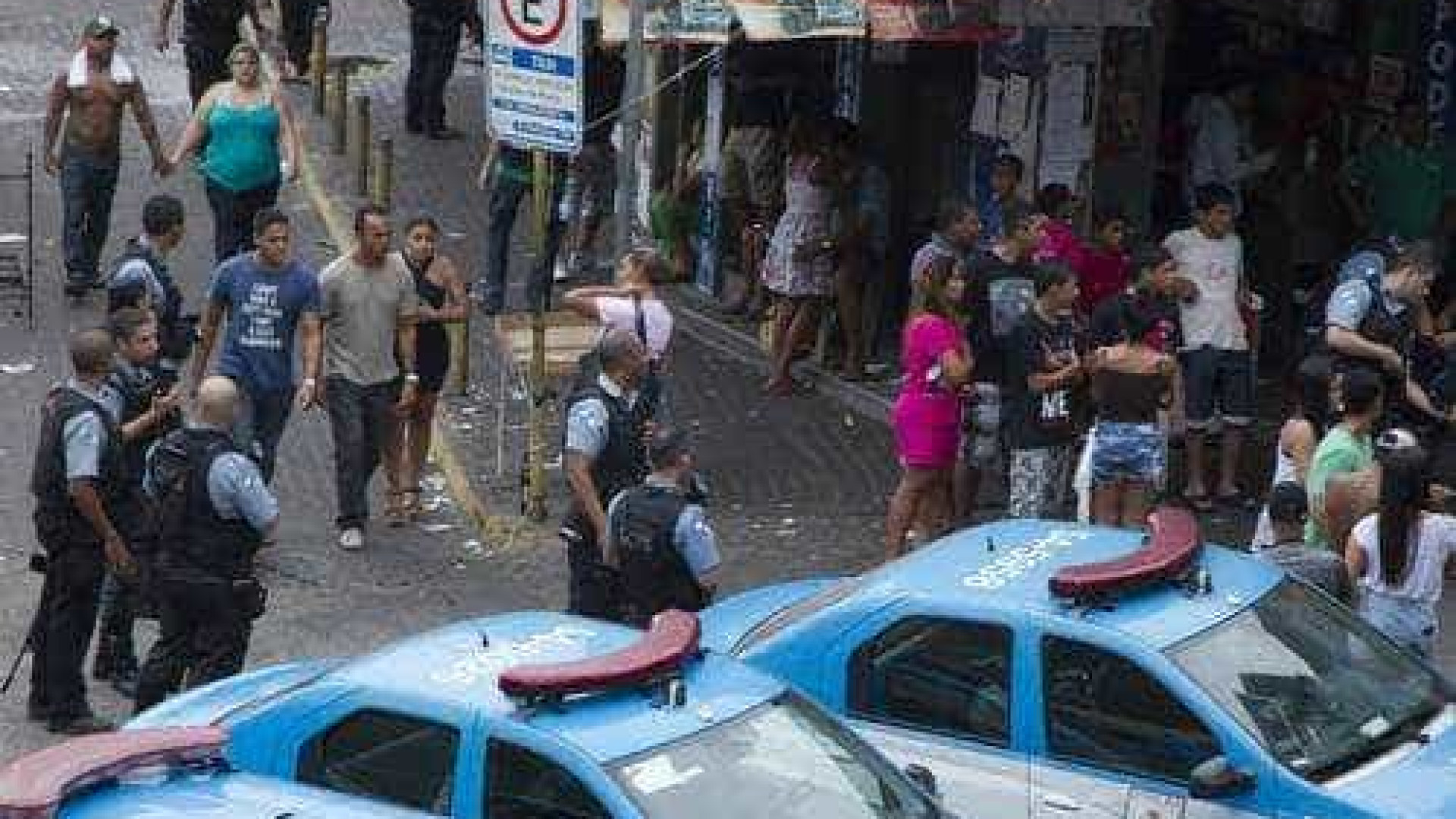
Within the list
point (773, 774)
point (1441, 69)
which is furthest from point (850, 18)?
point (773, 774)

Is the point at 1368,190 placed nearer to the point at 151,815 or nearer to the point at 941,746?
the point at 941,746

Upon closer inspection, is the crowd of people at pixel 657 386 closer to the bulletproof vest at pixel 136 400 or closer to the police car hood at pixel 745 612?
the bulletproof vest at pixel 136 400

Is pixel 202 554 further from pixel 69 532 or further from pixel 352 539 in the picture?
pixel 352 539

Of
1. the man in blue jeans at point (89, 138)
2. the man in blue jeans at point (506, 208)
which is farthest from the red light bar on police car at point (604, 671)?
the man in blue jeans at point (89, 138)

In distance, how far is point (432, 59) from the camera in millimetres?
22297

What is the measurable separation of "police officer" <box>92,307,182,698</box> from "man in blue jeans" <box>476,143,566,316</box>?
5.13m

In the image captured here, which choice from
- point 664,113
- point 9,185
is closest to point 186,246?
point 9,185

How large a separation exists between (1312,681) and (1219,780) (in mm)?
789

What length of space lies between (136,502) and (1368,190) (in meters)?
8.68

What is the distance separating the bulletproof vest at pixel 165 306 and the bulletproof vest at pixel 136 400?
98cm

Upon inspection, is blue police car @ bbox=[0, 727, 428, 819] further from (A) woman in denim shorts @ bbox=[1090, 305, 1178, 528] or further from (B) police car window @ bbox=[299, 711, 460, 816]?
(A) woman in denim shorts @ bbox=[1090, 305, 1178, 528]

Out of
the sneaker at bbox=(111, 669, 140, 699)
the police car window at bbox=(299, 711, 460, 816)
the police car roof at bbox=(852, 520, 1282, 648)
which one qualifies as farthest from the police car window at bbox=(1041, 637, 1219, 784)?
the sneaker at bbox=(111, 669, 140, 699)

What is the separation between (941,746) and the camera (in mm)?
10141

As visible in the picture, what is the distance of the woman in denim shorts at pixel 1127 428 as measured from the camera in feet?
45.3
